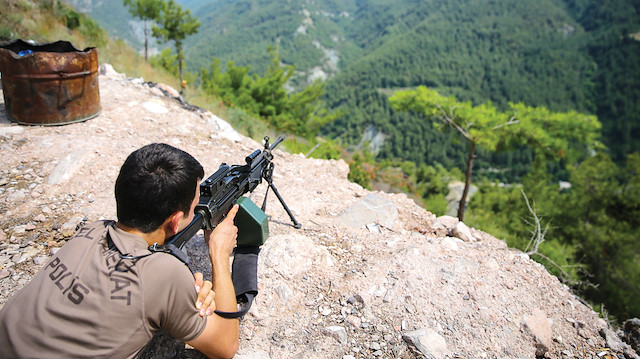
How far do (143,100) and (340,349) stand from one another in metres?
5.60

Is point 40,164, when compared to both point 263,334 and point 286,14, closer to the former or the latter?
point 263,334

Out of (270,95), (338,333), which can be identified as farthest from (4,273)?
(270,95)

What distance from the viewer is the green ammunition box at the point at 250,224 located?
8.79 ft

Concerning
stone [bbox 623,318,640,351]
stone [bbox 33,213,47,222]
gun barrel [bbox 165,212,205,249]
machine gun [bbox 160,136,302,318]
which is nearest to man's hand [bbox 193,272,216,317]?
machine gun [bbox 160,136,302,318]

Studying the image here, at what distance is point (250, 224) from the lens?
273 centimetres

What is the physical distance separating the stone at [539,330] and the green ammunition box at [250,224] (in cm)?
210

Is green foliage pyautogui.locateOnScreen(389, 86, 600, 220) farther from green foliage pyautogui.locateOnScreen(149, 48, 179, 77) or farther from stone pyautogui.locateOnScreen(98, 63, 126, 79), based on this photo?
green foliage pyautogui.locateOnScreen(149, 48, 179, 77)

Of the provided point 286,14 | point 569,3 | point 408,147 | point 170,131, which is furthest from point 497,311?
point 286,14

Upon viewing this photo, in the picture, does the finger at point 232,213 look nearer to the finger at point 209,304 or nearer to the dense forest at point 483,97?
the finger at point 209,304

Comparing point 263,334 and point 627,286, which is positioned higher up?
point 263,334

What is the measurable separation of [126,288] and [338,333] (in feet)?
4.92

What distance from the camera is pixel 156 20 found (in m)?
13.1

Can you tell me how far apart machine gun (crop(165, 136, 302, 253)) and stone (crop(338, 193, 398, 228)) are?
119cm

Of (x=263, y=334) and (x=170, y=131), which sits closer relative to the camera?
(x=263, y=334)
